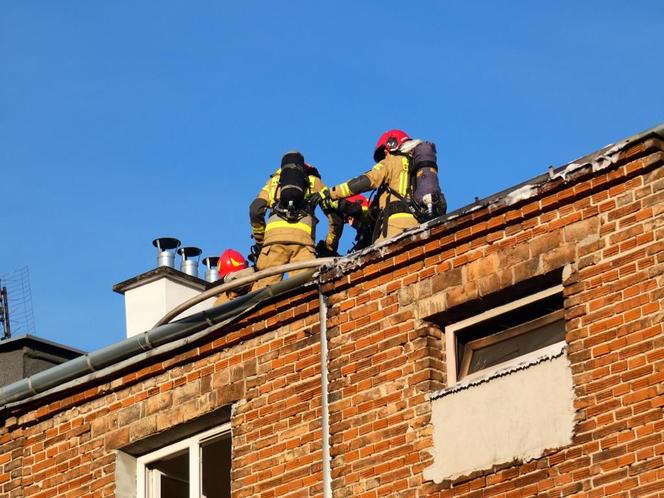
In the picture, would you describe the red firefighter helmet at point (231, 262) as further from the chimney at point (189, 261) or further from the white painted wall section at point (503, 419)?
the white painted wall section at point (503, 419)

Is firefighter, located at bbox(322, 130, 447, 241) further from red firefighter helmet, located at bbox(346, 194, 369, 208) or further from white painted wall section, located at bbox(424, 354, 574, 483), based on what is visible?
white painted wall section, located at bbox(424, 354, 574, 483)

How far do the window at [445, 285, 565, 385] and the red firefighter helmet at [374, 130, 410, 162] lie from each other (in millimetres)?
5192

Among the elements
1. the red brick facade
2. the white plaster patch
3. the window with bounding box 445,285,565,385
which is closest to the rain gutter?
the red brick facade

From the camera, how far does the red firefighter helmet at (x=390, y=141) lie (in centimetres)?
1886

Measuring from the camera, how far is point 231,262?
22.0m

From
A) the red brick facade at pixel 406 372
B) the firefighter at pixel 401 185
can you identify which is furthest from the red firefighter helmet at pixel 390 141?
the red brick facade at pixel 406 372

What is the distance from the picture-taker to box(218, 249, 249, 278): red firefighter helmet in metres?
21.9

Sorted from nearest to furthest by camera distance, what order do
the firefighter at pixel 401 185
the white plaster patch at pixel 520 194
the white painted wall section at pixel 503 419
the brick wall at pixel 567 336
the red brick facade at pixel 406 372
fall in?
the brick wall at pixel 567 336 → the red brick facade at pixel 406 372 → the white painted wall section at pixel 503 419 → the white plaster patch at pixel 520 194 → the firefighter at pixel 401 185

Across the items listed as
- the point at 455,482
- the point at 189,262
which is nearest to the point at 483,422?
the point at 455,482

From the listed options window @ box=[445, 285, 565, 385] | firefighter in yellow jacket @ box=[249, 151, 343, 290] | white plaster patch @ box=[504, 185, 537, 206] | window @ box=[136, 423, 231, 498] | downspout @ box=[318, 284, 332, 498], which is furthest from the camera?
firefighter in yellow jacket @ box=[249, 151, 343, 290]

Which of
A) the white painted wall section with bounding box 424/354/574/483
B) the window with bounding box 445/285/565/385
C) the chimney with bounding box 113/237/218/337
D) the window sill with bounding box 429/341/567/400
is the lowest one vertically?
the white painted wall section with bounding box 424/354/574/483

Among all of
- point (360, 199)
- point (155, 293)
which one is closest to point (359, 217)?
point (360, 199)

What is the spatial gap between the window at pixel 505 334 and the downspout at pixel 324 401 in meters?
1.02

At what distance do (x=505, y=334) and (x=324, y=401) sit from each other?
1540 millimetres
